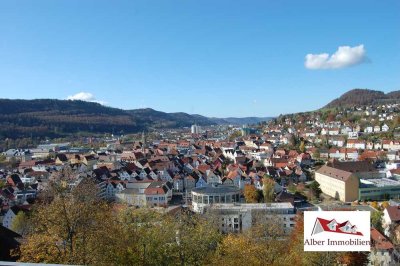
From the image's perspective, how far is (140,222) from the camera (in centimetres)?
831

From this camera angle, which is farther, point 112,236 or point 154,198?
point 154,198

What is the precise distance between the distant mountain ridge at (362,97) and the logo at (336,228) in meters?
103

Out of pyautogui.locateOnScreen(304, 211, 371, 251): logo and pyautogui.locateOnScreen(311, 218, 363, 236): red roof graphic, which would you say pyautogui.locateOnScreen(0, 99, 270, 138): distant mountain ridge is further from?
pyautogui.locateOnScreen(311, 218, 363, 236): red roof graphic

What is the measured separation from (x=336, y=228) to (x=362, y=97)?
375ft

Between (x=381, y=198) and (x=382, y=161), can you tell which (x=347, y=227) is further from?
(x=382, y=161)

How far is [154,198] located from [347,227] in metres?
18.8

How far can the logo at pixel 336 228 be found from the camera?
6.59m

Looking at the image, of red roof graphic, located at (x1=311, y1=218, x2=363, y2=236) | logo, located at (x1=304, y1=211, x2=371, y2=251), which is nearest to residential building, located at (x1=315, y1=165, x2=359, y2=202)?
logo, located at (x1=304, y1=211, x2=371, y2=251)

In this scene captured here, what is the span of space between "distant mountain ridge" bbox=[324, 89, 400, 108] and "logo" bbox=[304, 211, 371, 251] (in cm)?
10286

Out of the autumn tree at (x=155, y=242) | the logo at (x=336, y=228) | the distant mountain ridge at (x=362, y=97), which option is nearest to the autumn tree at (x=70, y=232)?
the autumn tree at (x=155, y=242)

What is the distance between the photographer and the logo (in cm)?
659

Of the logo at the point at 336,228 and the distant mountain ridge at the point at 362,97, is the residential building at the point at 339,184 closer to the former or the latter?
the logo at the point at 336,228

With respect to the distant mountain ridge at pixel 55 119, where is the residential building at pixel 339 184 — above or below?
below

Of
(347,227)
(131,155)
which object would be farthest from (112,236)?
(131,155)
